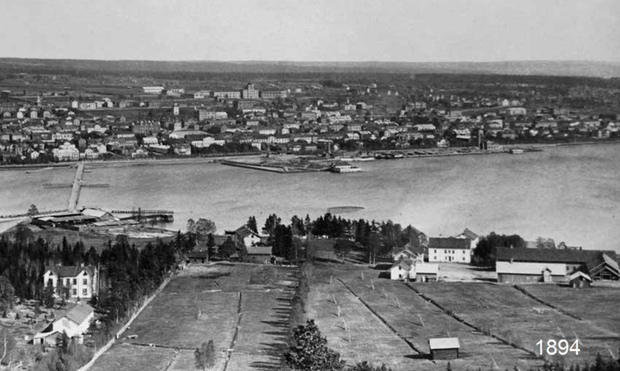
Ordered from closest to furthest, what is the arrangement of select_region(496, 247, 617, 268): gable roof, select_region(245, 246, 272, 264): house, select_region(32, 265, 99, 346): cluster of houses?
select_region(32, 265, 99, 346): cluster of houses < select_region(496, 247, 617, 268): gable roof < select_region(245, 246, 272, 264): house

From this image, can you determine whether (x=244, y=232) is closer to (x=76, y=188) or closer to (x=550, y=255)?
(x=550, y=255)

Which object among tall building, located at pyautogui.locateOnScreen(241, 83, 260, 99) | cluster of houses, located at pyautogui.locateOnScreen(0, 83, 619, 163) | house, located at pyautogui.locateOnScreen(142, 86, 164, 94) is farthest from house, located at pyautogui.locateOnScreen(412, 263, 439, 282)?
house, located at pyautogui.locateOnScreen(142, 86, 164, 94)

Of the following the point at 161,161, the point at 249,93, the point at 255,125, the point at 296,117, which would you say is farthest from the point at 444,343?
the point at 249,93

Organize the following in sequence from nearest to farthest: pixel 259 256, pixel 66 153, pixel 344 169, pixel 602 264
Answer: pixel 602 264 → pixel 259 256 → pixel 344 169 → pixel 66 153

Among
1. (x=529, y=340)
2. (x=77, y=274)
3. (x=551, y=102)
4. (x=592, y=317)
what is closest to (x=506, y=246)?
(x=592, y=317)

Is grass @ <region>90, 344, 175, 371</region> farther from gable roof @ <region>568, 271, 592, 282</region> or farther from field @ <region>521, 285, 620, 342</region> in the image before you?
gable roof @ <region>568, 271, 592, 282</region>

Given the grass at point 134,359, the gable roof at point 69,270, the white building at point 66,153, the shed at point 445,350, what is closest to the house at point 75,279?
the gable roof at point 69,270

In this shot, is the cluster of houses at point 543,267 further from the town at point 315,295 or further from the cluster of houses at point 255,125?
the cluster of houses at point 255,125
